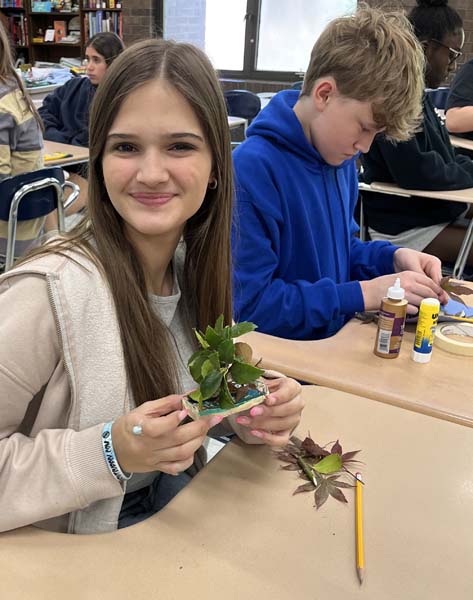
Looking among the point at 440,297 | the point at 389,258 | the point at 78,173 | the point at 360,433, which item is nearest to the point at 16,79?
the point at 78,173

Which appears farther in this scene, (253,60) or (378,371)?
(253,60)

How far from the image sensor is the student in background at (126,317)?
2.61ft

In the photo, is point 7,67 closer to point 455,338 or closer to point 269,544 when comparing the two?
point 455,338

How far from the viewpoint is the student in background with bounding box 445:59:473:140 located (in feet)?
10.6

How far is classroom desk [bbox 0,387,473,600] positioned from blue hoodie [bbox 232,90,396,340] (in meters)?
0.62

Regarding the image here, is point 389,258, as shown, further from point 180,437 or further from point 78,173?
point 78,173

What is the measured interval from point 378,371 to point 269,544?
1.85 feet

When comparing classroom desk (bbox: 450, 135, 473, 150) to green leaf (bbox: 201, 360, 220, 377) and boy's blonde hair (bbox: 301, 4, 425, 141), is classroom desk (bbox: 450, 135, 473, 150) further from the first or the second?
green leaf (bbox: 201, 360, 220, 377)

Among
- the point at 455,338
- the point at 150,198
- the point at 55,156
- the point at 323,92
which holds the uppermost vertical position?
the point at 323,92

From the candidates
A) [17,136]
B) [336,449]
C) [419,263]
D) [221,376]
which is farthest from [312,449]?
[17,136]

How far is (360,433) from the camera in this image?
40.3 inches

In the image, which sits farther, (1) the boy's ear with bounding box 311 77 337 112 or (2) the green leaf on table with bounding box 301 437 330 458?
(1) the boy's ear with bounding box 311 77 337 112

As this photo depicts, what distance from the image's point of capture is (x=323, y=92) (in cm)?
158

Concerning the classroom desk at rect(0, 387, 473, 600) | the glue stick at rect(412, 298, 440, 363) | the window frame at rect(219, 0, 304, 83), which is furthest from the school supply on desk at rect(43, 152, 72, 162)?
the window frame at rect(219, 0, 304, 83)
